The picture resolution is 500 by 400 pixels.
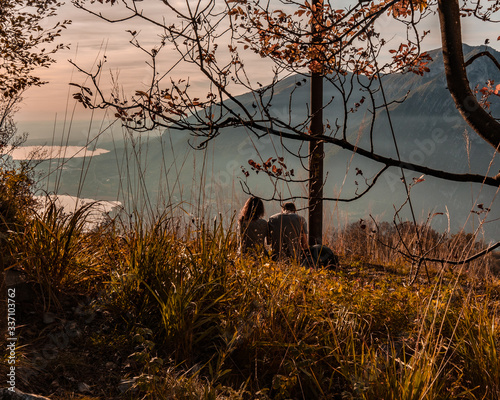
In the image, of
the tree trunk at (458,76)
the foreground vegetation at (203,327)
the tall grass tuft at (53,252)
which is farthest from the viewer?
the tall grass tuft at (53,252)

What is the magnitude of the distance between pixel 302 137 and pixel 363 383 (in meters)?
1.44

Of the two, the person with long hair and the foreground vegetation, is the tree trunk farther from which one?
the person with long hair

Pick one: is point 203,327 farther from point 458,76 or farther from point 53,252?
A: point 458,76

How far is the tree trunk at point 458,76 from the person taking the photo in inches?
113

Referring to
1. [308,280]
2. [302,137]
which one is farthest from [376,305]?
[302,137]

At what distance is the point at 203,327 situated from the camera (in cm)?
307

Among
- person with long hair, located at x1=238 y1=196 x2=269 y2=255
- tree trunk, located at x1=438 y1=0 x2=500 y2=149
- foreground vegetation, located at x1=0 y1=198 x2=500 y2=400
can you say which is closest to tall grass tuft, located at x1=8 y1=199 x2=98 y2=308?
foreground vegetation, located at x1=0 y1=198 x2=500 y2=400

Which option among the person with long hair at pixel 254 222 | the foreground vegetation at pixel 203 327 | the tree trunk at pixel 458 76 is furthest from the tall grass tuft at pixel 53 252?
the person with long hair at pixel 254 222

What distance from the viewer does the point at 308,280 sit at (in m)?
3.74

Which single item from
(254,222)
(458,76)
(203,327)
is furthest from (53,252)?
(254,222)

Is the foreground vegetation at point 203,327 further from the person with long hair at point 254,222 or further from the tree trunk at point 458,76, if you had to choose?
the person with long hair at point 254,222

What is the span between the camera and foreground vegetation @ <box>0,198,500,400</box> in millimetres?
2454

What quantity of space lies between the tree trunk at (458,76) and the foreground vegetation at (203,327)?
2.46ft

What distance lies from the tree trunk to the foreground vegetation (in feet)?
2.46
